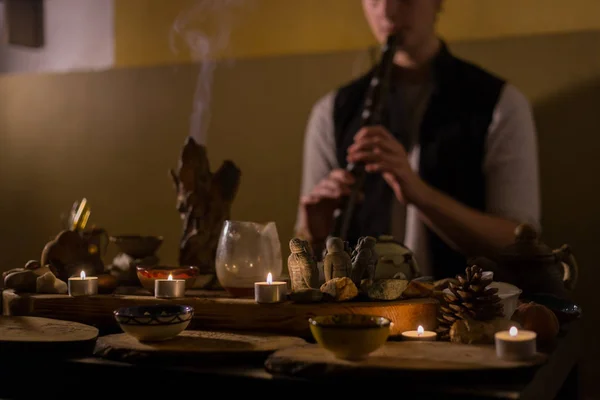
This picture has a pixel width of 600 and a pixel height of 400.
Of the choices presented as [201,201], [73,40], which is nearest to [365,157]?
[201,201]

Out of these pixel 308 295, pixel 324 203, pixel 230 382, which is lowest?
pixel 230 382

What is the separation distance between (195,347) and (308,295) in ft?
0.84

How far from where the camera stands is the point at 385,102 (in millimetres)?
3020

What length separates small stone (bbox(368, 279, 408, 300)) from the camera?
1.38 m

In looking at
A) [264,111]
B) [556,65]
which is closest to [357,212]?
[264,111]

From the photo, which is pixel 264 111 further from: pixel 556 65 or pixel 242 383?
pixel 242 383

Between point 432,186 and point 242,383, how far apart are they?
6.12ft

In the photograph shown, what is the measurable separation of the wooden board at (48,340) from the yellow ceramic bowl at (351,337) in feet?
1.53

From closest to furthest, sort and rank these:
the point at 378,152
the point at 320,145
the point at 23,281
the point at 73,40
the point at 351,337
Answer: the point at 351,337, the point at 23,281, the point at 378,152, the point at 320,145, the point at 73,40

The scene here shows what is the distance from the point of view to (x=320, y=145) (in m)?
3.11

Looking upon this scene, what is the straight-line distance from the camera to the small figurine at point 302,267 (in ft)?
4.68

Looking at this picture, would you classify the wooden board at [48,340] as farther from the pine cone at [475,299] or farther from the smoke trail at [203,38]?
the smoke trail at [203,38]

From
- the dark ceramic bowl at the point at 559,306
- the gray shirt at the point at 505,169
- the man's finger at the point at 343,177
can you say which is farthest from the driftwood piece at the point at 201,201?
the gray shirt at the point at 505,169

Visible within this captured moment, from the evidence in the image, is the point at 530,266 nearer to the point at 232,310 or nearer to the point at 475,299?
the point at 475,299
